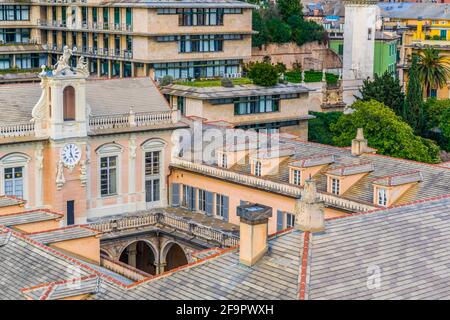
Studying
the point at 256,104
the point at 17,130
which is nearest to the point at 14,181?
the point at 17,130

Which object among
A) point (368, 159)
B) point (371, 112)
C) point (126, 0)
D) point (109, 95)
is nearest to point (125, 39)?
point (126, 0)

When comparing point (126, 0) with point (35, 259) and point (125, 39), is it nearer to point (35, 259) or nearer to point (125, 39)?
point (125, 39)

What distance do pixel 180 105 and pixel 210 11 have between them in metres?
19.3

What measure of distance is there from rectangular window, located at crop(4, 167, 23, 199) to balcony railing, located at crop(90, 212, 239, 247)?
571cm

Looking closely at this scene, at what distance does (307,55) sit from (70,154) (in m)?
90.3

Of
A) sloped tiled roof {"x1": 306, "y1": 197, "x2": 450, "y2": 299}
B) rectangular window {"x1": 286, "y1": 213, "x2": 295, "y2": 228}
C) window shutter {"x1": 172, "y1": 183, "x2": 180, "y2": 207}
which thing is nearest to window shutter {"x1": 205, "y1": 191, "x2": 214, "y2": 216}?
window shutter {"x1": 172, "y1": 183, "x2": 180, "y2": 207}

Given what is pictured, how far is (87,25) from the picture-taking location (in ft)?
420

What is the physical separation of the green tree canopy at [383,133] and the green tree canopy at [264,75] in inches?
386

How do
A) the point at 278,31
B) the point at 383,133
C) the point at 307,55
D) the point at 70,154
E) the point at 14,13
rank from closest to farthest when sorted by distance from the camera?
the point at 70,154 → the point at 383,133 → the point at 14,13 → the point at 278,31 → the point at 307,55

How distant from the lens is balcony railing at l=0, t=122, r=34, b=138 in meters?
70.0

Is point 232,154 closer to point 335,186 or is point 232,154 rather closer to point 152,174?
point 152,174

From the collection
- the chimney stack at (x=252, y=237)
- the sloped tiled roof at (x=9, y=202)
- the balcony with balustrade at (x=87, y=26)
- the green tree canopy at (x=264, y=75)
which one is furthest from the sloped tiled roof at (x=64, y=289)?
the balcony with balustrade at (x=87, y=26)

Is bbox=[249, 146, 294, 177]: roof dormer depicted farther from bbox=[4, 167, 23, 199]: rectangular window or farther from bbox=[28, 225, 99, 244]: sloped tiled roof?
bbox=[28, 225, 99, 244]: sloped tiled roof

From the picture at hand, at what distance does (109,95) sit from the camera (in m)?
78.1
